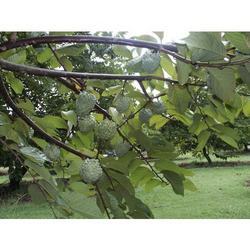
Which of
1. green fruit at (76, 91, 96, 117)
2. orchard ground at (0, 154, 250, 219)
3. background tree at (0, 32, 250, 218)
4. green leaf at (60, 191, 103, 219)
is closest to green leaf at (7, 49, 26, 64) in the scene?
background tree at (0, 32, 250, 218)

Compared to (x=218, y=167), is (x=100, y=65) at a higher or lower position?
higher

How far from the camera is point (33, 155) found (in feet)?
1.76

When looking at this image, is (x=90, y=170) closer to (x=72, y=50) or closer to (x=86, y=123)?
(x=86, y=123)

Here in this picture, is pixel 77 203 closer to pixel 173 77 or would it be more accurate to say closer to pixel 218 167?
pixel 173 77

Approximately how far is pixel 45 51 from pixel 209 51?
388mm

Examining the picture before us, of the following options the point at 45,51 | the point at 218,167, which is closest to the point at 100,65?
the point at 218,167

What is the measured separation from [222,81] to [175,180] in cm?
24

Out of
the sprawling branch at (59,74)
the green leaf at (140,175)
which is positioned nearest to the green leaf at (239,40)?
the sprawling branch at (59,74)

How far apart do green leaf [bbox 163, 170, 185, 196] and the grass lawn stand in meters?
1.85

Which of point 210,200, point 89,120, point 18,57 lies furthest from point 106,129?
point 210,200

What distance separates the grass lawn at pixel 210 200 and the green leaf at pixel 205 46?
2.12 meters

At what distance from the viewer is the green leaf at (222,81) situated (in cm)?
50

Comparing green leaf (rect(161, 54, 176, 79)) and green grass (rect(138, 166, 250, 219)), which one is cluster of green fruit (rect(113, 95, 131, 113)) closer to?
green leaf (rect(161, 54, 176, 79))

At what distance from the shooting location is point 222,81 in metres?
0.51
